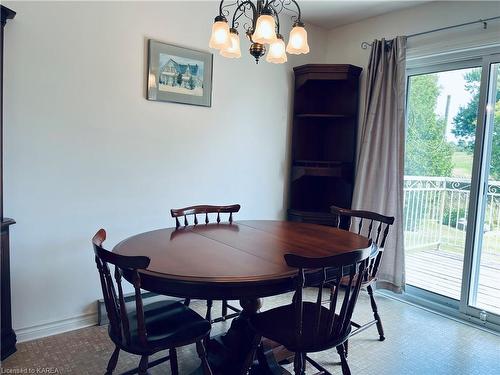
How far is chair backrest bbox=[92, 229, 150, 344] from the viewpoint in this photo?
1407 millimetres

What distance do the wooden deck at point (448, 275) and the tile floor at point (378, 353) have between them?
314 millimetres

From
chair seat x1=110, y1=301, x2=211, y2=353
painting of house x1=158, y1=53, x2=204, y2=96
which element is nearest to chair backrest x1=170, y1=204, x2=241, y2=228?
chair seat x1=110, y1=301, x2=211, y2=353

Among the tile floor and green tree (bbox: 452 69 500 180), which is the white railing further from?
the tile floor

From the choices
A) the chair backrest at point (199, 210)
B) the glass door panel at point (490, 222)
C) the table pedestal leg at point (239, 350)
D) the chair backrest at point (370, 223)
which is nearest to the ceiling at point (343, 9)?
the glass door panel at point (490, 222)

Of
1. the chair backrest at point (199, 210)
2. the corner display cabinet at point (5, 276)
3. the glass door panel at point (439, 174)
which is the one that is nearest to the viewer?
the corner display cabinet at point (5, 276)

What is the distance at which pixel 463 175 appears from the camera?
2.99 meters

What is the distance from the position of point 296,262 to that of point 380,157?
6.97 ft

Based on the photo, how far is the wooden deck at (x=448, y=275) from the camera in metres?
2.87

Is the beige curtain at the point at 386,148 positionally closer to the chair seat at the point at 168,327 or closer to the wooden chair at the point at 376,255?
the wooden chair at the point at 376,255

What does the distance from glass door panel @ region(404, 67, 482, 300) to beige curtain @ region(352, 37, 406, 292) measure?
255mm

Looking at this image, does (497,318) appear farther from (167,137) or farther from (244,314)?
(167,137)

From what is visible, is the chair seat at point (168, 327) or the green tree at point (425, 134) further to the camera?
the green tree at point (425, 134)

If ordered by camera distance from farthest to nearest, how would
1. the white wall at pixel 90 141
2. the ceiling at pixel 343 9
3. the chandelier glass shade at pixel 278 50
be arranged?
the ceiling at pixel 343 9, the white wall at pixel 90 141, the chandelier glass shade at pixel 278 50

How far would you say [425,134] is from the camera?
325 centimetres
